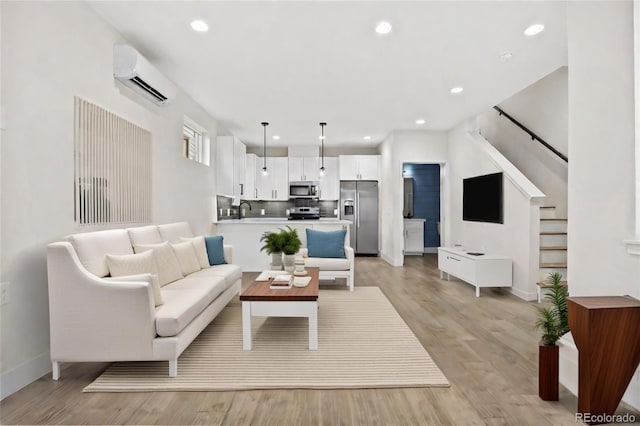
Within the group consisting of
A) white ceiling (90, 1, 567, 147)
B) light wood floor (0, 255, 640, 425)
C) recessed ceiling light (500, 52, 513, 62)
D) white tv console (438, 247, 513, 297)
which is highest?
white ceiling (90, 1, 567, 147)

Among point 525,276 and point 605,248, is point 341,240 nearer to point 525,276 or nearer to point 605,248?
point 525,276

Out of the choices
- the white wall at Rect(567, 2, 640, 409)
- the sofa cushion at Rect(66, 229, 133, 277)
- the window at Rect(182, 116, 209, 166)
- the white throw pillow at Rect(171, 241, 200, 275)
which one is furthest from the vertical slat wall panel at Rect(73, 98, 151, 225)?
the white wall at Rect(567, 2, 640, 409)

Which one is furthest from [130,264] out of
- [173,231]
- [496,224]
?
[496,224]

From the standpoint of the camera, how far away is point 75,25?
255cm

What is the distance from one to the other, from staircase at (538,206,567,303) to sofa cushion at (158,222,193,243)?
14.9 feet

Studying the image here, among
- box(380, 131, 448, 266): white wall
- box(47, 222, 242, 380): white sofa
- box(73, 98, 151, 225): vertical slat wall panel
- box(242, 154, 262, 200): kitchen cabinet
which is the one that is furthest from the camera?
box(242, 154, 262, 200): kitchen cabinet

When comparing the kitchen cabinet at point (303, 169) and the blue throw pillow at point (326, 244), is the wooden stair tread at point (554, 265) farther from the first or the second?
the kitchen cabinet at point (303, 169)

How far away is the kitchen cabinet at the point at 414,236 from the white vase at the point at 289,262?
5.54 meters

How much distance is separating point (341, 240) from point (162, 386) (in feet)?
10.3

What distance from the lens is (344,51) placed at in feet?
10.9

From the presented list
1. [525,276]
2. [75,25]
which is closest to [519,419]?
[525,276]

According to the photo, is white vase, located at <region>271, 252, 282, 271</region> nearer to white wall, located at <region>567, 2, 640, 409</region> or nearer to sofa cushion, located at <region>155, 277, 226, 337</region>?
sofa cushion, located at <region>155, 277, 226, 337</region>

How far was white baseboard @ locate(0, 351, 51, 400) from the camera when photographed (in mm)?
1980

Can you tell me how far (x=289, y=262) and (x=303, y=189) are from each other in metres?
4.59
